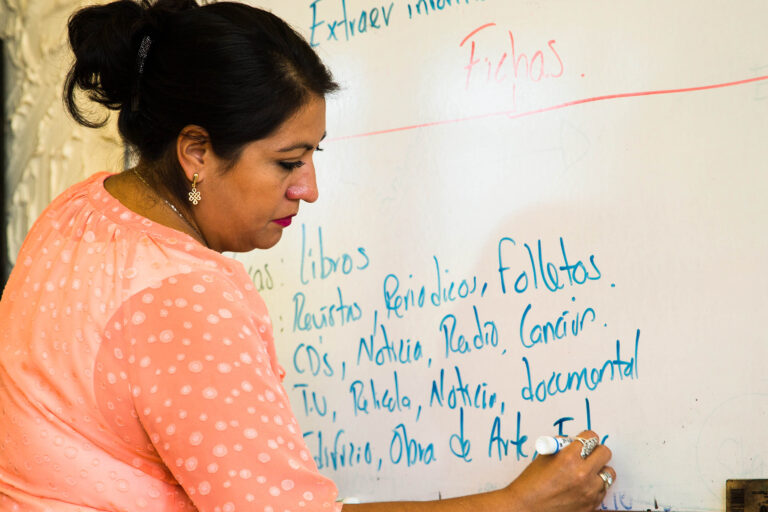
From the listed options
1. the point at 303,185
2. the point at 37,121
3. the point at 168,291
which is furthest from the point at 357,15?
the point at 37,121

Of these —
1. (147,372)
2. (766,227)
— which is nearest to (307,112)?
(147,372)

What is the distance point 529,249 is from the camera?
1.06m

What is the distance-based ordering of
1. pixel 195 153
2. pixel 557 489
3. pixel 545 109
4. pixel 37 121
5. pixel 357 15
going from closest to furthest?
pixel 195 153 → pixel 557 489 → pixel 545 109 → pixel 357 15 → pixel 37 121

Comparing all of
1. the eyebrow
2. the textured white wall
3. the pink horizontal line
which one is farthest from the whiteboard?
the textured white wall

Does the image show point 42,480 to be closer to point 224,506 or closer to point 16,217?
point 224,506

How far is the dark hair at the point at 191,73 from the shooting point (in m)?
0.77

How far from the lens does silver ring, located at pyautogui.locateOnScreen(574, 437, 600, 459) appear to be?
3.16ft

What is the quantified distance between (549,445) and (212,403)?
42 cm

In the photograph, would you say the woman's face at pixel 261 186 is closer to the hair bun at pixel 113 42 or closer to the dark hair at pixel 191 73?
the dark hair at pixel 191 73

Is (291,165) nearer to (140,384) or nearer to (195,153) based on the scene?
(195,153)

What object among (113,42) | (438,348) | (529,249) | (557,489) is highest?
(113,42)

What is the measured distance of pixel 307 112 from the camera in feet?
2.67

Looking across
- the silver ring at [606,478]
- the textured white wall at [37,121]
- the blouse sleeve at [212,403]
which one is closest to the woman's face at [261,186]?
the blouse sleeve at [212,403]

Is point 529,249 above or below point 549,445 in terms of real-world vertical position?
above
